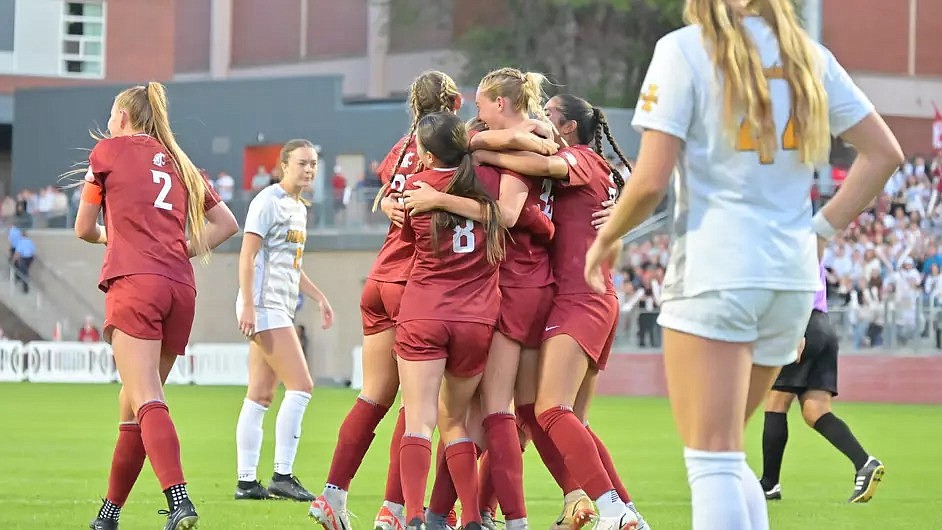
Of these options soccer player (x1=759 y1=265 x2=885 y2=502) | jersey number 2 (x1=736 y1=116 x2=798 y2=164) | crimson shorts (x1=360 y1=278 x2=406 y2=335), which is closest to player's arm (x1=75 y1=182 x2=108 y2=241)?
crimson shorts (x1=360 y1=278 x2=406 y2=335)

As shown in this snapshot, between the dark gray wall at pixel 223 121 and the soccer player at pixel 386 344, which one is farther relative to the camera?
the dark gray wall at pixel 223 121

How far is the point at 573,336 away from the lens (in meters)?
7.59

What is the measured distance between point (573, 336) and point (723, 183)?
2649mm

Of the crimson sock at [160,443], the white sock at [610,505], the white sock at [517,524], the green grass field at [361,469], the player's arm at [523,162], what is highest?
the player's arm at [523,162]

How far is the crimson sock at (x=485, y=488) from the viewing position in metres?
8.02

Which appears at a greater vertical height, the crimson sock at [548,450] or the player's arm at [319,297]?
the player's arm at [319,297]

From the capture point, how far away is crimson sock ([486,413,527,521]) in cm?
741

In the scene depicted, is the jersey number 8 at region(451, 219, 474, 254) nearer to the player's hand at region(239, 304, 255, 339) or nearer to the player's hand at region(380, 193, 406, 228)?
the player's hand at region(380, 193, 406, 228)

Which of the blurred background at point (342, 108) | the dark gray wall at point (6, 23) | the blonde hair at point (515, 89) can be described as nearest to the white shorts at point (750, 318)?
the blonde hair at point (515, 89)

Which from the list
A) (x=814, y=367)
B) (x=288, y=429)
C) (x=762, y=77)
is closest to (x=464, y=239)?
(x=762, y=77)

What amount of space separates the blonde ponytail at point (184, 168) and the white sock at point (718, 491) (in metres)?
3.74

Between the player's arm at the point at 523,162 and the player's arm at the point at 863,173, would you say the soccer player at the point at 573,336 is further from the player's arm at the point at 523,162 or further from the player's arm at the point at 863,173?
the player's arm at the point at 863,173

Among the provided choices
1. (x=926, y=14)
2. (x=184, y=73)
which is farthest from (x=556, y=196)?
(x=184, y=73)

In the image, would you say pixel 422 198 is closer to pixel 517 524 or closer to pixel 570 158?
pixel 570 158
